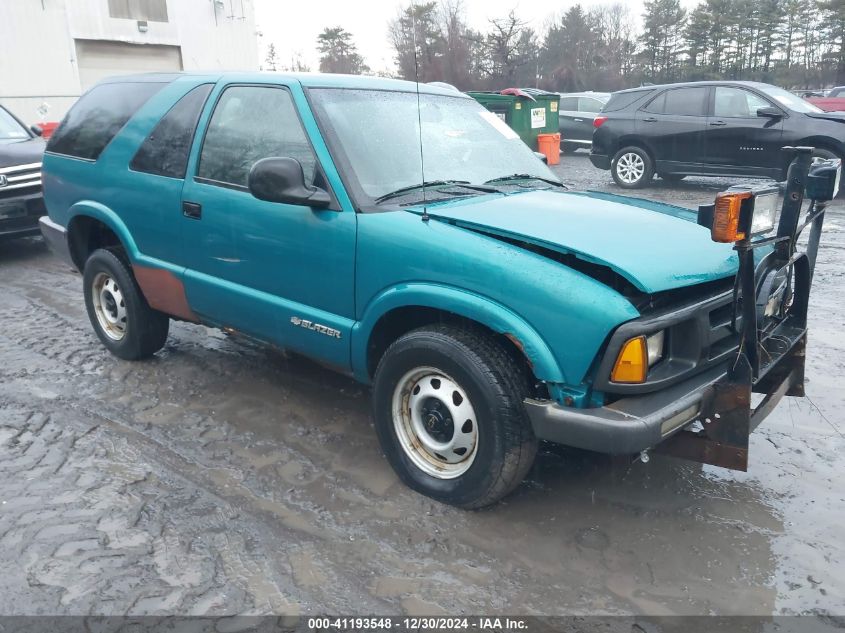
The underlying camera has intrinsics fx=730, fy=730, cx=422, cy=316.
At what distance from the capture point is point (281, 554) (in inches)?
116

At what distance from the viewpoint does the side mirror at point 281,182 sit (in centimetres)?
328

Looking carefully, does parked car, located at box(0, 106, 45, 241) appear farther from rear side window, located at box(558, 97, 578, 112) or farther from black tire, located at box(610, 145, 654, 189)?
rear side window, located at box(558, 97, 578, 112)

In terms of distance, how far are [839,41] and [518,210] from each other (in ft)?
126

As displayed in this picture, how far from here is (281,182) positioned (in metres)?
3.29

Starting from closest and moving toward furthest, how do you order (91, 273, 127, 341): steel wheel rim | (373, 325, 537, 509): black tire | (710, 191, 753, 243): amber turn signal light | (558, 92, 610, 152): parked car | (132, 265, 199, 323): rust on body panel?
(710, 191, 753, 243): amber turn signal light
(373, 325, 537, 509): black tire
(132, 265, 199, 323): rust on body panel
(91, 273, 127, 341): steel wheel rim
(558, 92, 610, 152): parked car

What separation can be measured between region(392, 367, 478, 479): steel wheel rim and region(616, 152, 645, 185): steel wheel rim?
10.4 meters

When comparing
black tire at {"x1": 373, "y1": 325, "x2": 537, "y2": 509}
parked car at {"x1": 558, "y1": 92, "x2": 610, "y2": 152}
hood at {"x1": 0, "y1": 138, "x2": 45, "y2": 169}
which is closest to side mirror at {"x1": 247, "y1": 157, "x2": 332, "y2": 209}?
black tire at {"x1": 373, "y1": 325, "x2": 537, "y2": 509}

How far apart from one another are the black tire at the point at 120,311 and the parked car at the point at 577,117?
51.6ft

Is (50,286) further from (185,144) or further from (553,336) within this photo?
(553,336)

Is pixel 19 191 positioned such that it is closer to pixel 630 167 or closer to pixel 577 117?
pixel 630 167

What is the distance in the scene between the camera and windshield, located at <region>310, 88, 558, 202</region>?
3.56 m

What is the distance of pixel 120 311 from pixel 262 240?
5.89 feet

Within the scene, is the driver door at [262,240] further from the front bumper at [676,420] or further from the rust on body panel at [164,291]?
the front bumper at [676,420]

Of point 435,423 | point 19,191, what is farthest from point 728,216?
point 19,191
